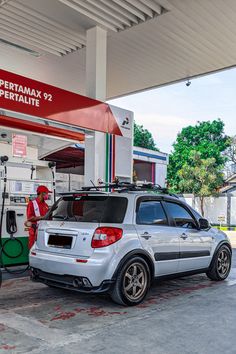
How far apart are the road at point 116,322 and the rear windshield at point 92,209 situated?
1.16m

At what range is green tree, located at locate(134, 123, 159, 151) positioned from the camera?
4700 cm

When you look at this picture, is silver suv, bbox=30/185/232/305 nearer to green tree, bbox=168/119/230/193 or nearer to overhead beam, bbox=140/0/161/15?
overhead beam, bbox=140/0/161/15

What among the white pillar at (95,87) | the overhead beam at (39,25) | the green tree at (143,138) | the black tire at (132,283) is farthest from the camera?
the green tree at (143,138)

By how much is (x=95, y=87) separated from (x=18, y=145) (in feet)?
7.07

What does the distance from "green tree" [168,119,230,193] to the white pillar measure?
26765mm

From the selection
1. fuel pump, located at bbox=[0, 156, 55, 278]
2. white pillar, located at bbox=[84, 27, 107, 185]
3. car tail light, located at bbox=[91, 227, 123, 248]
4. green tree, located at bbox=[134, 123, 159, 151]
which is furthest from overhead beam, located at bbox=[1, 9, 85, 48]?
green tree, located at bbox=[134, 123, 159, 151]

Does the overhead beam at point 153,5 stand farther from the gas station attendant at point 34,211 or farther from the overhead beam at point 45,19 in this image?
the gas station attendant at point 34,211

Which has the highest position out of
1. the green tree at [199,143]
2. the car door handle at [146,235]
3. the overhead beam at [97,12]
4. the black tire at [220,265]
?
the green tree at [199,143]

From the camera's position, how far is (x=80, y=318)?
4.68 m

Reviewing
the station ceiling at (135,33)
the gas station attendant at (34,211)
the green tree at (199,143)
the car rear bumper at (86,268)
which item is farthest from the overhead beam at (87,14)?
the green tree at (199,143)

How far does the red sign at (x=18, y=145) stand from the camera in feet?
26.2

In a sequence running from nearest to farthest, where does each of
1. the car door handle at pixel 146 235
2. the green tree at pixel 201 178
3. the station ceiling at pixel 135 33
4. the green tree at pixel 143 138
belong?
the car door handle at pixel 146 235 → the station ceiling at pixel 135 33 → the green tree at pixel 201 178 → the green tree at pixel 143 138

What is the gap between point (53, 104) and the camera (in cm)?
767

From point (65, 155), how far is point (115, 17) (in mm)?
9458
